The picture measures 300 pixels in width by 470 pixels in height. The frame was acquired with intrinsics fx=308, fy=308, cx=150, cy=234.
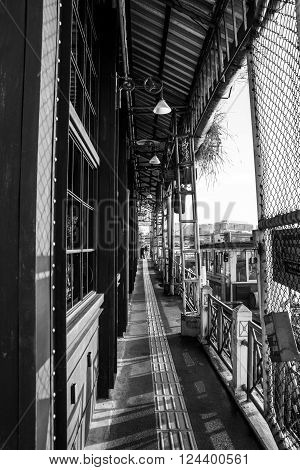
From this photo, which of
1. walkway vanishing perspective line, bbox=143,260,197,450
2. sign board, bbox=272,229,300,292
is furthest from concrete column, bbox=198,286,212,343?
sign board, bbox=272,229,300,292

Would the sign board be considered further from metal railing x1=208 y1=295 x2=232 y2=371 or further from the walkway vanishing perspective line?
metal railing x1=208 y1=295 x2=232 y2=371

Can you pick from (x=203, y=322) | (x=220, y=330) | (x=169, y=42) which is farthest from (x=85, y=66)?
(x=203, y=322)

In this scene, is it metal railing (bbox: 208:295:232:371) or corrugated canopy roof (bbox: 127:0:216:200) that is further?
metal railing (bbox: 208:295:232:371)

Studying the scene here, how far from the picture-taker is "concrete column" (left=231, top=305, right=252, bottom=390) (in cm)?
396

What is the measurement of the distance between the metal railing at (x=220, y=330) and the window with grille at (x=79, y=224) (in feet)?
8.06

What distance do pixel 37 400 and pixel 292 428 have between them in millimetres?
2671

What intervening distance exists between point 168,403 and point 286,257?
2.38 m

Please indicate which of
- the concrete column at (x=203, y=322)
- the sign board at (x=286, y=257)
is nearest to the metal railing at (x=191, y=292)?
the concrete column at (x=203, y=322)

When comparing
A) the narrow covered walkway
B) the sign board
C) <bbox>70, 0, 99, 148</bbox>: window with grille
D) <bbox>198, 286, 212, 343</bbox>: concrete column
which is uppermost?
<bbox>70, 0, 99, 148</bbox>: window with grille

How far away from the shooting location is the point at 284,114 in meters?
2.46

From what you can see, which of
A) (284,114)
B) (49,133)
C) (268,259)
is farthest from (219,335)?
(49,133)

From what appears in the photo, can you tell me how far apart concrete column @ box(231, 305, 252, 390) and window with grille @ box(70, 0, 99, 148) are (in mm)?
2981

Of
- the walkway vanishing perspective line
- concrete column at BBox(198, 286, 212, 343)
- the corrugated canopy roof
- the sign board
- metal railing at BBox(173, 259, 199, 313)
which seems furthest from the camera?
metal railing at BBox(173, 259, 199, 313)

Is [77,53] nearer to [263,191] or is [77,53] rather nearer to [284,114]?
[284,114]
